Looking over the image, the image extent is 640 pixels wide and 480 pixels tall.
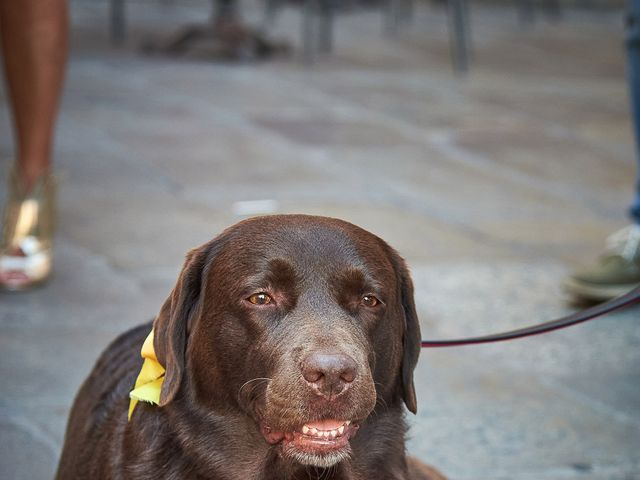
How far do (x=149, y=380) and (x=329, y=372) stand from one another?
523 mm

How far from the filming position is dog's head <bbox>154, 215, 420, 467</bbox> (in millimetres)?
2332

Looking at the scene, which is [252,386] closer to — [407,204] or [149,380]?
[149,380]

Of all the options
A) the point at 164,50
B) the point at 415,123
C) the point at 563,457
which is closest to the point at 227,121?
the point at 415,123

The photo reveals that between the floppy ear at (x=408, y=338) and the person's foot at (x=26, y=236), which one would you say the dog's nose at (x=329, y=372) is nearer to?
the floppy ear at (x=408, y=338)

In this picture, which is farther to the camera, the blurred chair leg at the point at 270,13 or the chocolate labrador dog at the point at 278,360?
the blurred chair leg at the point at 270,13

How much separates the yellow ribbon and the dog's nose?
17.3 inches

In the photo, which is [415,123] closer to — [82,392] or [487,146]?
[487,146]

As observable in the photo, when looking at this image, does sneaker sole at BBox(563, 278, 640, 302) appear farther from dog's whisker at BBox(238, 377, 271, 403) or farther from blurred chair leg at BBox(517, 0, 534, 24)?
blurred chair leg at BBox(517, 0, 534, 24)

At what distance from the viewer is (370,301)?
2.56 m

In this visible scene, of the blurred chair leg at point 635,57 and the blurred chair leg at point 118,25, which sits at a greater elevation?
the blurred chair leg at point 635,57

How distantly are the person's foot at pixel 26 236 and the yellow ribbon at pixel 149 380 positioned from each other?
2.26 meters

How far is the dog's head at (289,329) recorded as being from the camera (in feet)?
7.65

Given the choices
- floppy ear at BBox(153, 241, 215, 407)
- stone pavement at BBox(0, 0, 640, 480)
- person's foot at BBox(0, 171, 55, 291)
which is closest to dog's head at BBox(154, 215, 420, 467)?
floppy ear at BBox(153, 241, 215, 407)

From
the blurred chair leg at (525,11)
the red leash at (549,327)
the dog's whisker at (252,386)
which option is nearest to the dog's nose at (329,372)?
the dog's whisker at (252,386)
